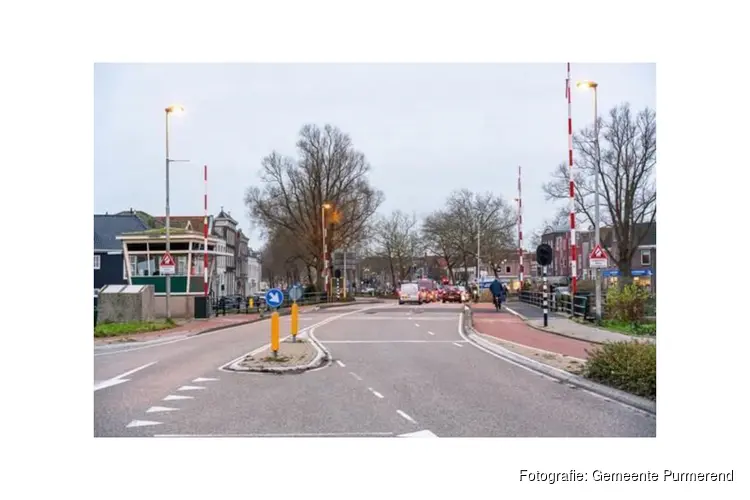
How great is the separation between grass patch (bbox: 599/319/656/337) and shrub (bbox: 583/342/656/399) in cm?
890

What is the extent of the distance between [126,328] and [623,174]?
64.5 ft

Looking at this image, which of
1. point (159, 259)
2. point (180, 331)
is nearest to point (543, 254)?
point (180, 331)

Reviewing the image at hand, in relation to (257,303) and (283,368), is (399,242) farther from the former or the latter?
(283,368)

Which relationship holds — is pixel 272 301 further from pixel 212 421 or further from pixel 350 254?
pixel 350 254

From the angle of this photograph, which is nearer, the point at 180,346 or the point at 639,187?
the point at 180,346

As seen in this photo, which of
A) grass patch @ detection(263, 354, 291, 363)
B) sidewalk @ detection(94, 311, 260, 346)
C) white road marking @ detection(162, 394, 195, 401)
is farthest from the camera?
sidewalk @ detection(94, 311, 260, 346)

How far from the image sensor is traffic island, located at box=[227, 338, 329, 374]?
14.2 metres

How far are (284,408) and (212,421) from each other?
1228 mm

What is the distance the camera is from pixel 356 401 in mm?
10766

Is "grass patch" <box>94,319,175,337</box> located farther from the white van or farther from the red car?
the red car

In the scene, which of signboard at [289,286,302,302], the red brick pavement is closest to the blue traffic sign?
signboard at [289,286,302,302]
